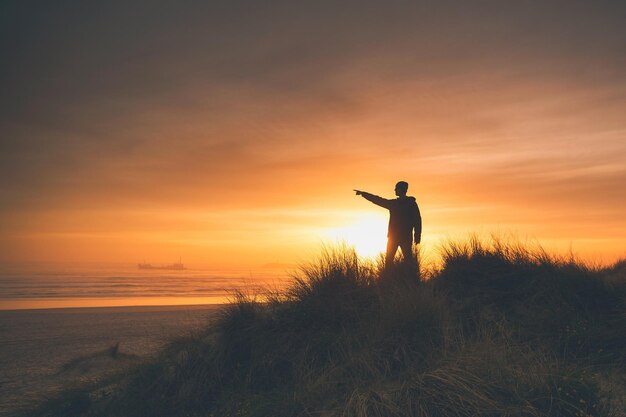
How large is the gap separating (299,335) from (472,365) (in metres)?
3.14

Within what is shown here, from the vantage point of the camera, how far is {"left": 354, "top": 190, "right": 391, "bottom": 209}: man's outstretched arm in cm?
1107

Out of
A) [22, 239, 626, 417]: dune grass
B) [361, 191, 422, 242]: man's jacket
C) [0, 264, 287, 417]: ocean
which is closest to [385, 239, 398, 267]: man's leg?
[361, 191, 422, 242]: man's jacket

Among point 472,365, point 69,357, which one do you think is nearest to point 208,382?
point 472,365

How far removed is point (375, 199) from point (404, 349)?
17.7 feet

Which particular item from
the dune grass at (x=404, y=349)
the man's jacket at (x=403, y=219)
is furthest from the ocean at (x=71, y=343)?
the man's jacket at (x=403, y=219)

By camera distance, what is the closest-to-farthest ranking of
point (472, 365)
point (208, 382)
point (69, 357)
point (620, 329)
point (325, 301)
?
1. point (472, 365)
2. point (620, 329)
3. point (208, 382)
4. point (325, 301)
5. point (69, 357)

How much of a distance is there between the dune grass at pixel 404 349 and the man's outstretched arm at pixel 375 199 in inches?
83.0

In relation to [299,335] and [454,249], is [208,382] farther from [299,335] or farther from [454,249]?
[454,249]

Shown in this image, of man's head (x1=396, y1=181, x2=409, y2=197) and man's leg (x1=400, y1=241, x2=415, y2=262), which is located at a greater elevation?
man's head (x1=396, y1=181, x2=409, y2=197)

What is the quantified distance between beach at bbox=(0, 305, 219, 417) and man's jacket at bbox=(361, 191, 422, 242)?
4900mm

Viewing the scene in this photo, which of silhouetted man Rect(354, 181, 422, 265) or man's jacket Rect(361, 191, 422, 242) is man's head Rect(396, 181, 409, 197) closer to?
silhouetted man Rect(354, 181, 422, 265)

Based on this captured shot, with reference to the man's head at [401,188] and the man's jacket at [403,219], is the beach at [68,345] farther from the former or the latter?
the man's head at [401,188]

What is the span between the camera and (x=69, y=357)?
12555mm

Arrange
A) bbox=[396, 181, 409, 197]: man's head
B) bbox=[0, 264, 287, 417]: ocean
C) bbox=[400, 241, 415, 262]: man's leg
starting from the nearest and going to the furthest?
bbox=[0, 264, 287, 417]: ocean < bbox=[400, 241, 415, 262]: man's leg < bbox=[396, 181, 409, 197]: man's head
